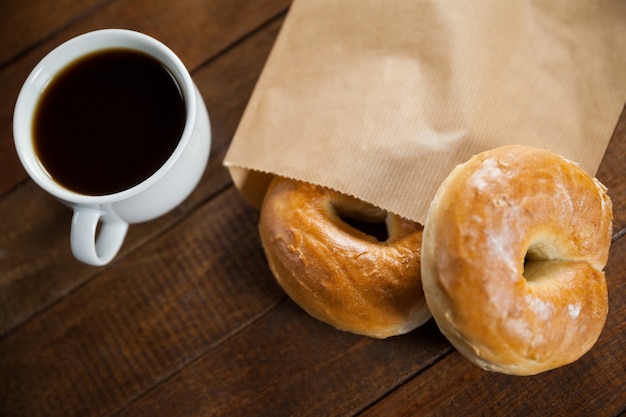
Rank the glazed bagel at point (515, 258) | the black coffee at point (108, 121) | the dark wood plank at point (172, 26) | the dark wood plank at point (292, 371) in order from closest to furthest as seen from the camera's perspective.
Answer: the glazed bagel at point (515, 258), the black coffee at point (108, 121), the dark wood plank at point (292, 371), the dark wood plank at point (172, 26)

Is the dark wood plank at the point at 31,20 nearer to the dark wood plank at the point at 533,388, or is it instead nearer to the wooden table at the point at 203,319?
the wooden table at the point at 203,319

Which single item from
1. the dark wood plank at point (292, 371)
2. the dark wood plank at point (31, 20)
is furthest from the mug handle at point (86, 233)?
the dark wood plank at point (31, 20)

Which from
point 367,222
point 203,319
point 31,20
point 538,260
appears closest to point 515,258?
point 538,260

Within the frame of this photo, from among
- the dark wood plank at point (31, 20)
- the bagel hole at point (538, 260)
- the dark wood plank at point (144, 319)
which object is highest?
the dark wood plank at point (31, 20)

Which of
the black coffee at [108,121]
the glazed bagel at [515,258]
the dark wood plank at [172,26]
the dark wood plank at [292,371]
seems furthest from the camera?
the dark wood plank at [172,26]

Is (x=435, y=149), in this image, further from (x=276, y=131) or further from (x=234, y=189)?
(x=234, y=189)

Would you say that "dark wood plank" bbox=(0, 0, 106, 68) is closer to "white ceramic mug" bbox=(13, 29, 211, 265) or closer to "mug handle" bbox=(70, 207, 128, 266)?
"white ceramic mug" bbox=(13, 29, 211, 265)

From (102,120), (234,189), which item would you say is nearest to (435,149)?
(234,189)

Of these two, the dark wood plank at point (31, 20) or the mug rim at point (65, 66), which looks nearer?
the mug rim at point (65, 66)
